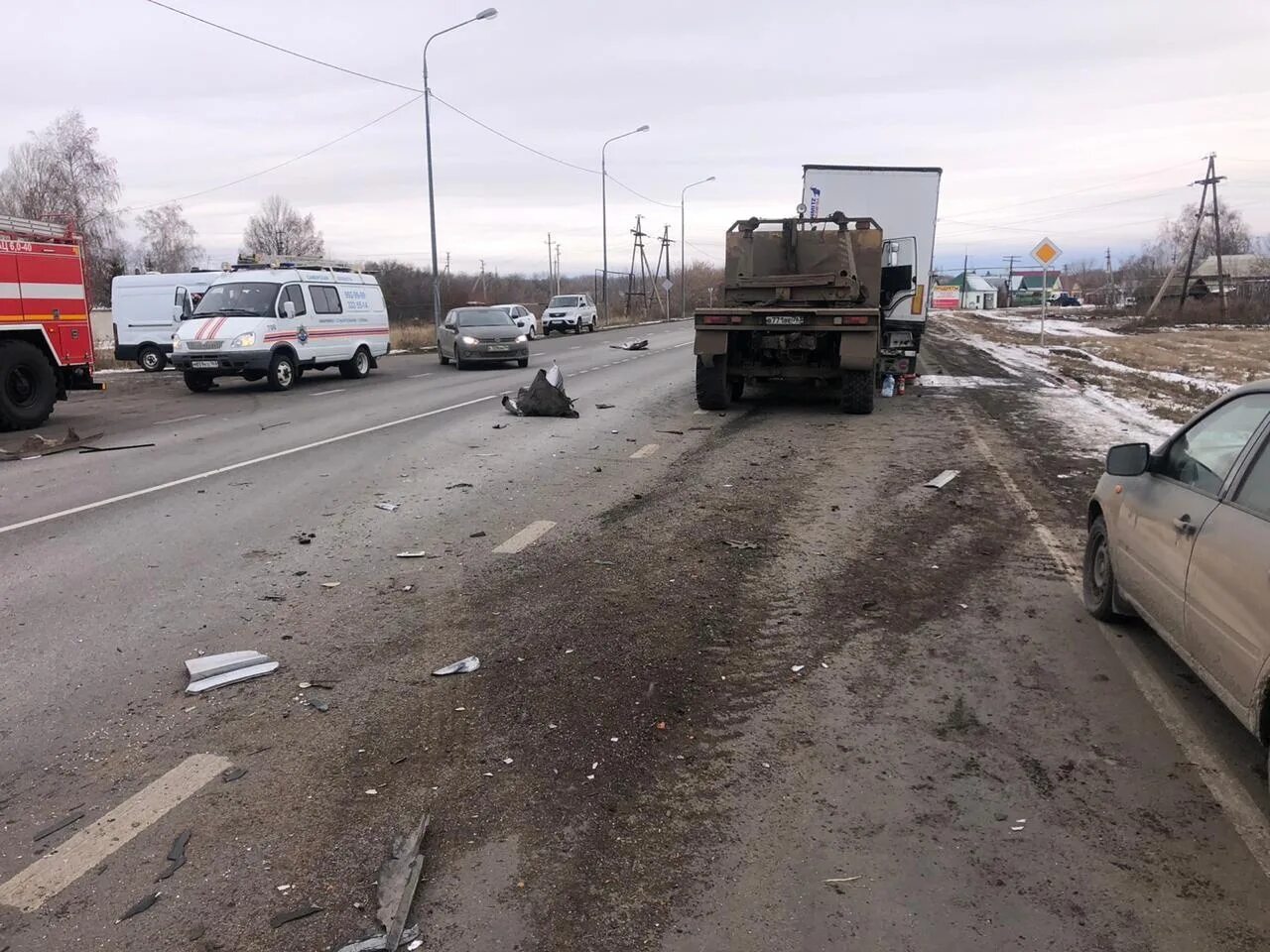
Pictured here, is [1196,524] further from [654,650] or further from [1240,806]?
[654,650]

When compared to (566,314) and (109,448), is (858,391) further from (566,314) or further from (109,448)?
(566,314)

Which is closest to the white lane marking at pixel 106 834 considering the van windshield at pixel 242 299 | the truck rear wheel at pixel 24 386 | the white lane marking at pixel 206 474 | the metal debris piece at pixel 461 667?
the metal debris piece at pixel 461 667

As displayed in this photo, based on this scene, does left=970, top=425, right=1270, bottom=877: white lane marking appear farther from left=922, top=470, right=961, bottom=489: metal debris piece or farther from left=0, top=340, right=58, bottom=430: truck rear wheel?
left=0, top=340, right=58, bottom=430: truck rear wheel

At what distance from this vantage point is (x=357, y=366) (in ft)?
70.6

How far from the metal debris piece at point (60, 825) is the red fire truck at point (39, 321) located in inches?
464

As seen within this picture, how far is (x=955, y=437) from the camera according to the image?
11891 millimetres

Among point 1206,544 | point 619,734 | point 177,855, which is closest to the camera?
point 177,855

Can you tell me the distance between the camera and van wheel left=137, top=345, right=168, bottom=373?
2591 centimetres

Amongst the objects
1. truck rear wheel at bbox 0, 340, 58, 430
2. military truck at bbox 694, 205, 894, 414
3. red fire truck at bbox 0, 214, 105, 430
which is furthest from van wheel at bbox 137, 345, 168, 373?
military truck at bbox 694, 205, 894, 414

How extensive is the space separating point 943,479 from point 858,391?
15.7 feet

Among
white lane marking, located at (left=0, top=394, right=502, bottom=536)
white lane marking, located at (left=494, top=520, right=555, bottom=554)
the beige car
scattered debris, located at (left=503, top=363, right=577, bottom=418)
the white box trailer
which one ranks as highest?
the white box trailer

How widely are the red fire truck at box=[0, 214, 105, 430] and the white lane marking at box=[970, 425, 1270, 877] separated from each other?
1355cm

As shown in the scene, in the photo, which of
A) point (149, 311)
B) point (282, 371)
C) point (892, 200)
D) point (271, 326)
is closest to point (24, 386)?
point (271, 326)

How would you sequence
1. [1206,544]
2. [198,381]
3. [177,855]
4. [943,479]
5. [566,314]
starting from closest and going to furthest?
1. [177,855]
2. [1206,544]
3. [943,479]
4. [198,381]
5. [566,314]
